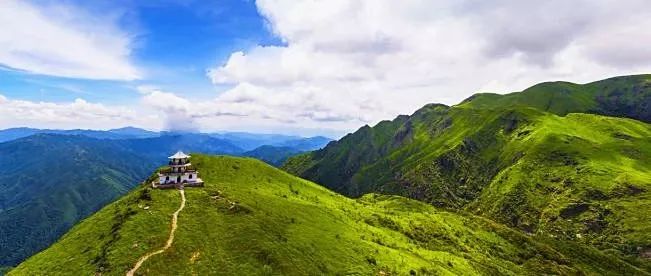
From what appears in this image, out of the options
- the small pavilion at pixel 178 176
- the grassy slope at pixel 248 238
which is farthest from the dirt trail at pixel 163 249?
the small pavilion at pixel 178 176

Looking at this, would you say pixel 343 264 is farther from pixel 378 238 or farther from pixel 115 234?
pixel 115 234

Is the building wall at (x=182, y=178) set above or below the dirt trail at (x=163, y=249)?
above

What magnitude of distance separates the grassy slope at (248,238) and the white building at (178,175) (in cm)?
471

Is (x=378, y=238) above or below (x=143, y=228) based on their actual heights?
below

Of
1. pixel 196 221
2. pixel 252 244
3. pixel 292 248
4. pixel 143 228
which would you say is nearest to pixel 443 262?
pixel 292 248

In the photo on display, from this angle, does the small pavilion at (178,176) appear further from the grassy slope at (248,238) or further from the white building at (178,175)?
the grassy slope at (248,238)

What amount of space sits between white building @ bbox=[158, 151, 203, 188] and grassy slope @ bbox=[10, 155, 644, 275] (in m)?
4.71

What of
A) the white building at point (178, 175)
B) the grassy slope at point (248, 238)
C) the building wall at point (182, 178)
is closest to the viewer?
the grassy slope at point (248, 238)

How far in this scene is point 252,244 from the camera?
77.5m

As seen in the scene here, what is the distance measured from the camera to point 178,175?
360 ft

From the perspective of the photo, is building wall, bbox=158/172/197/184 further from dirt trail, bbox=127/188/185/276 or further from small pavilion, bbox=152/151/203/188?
dirt trail, bbox=127/188/185/276

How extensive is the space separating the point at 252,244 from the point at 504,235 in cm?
12575

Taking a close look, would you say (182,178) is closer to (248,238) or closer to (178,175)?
(178,175)

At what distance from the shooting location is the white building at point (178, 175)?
4274 inches
